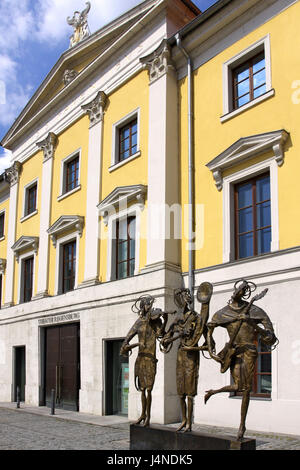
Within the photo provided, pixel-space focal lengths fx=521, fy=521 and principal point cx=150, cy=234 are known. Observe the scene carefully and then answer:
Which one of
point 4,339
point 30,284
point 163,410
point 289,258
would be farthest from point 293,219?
point 4,339

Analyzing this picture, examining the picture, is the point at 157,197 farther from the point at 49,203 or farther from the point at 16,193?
the point at 16,193

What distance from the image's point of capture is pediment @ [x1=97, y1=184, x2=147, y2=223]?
1525 cm

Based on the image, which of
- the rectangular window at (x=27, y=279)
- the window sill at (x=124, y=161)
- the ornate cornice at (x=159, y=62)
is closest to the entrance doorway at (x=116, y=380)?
the window sill at (x=124, y=161)

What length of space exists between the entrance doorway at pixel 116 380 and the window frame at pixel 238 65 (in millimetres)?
7294

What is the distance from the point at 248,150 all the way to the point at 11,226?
14253 millimetres

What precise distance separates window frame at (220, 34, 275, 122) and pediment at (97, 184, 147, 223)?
10.6ft

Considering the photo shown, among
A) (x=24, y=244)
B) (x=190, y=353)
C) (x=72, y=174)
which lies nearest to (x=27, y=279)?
(x=24, y=244)

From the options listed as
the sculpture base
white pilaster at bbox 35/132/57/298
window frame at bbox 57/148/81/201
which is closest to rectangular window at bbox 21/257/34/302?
white pilaster at bbox 35/132/57/298

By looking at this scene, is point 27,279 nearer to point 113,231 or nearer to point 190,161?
point 113,231

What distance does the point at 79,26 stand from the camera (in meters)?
20.7

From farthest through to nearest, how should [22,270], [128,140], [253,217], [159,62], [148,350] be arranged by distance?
1. [22,270]
2. [128,140]
3. [159,62]
4. [253,217]
5. [148,350]

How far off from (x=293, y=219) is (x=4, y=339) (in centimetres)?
1499

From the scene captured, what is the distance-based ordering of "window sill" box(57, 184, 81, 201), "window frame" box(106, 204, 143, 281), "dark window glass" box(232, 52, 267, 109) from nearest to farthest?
"dark window glass" box(232, 52, 267, 109), "window frame" box(106, 204, 143, 281), "window sill" box(57, 184, 81, 201)

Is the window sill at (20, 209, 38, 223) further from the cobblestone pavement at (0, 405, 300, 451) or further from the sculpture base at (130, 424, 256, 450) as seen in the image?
the sculpture base at (130, 424, 256, 450)
